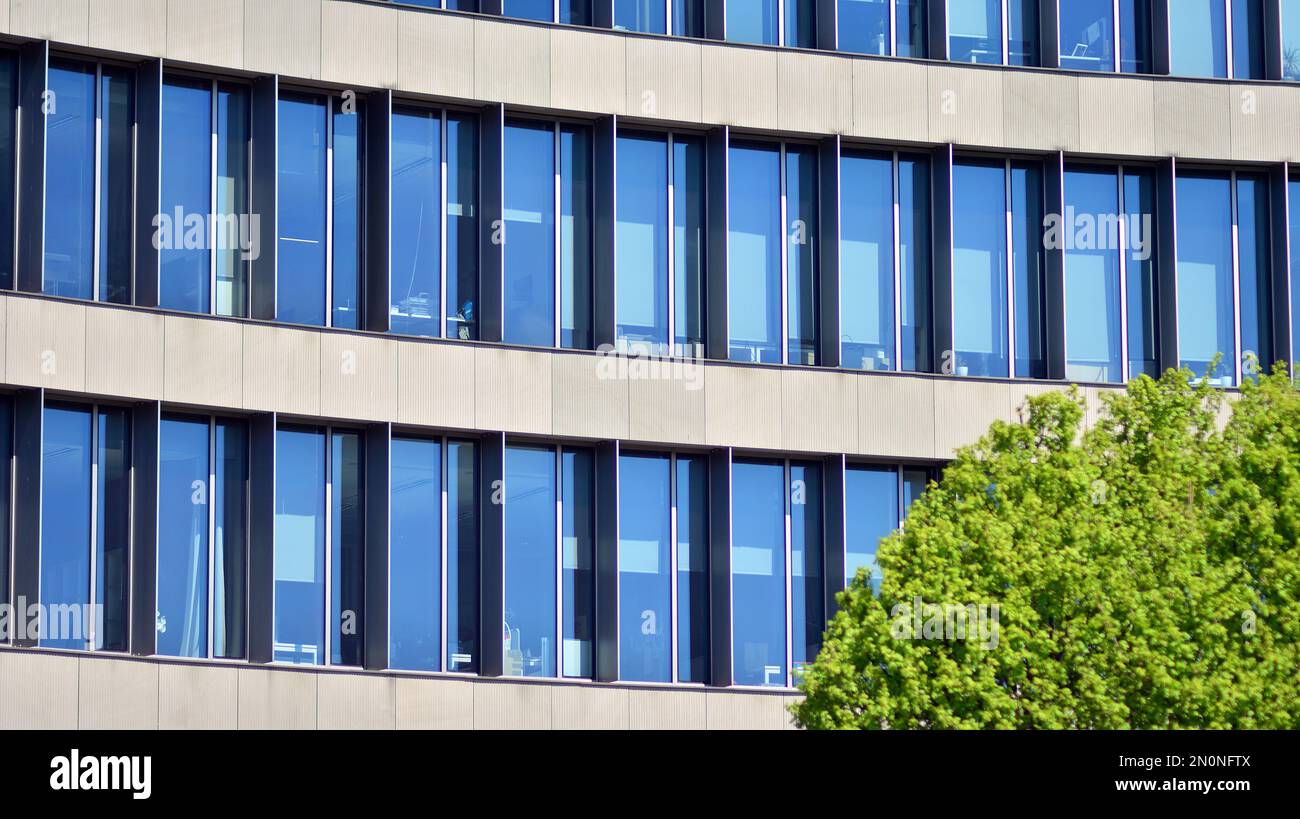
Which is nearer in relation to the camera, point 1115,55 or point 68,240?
point 68,240

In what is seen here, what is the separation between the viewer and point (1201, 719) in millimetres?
23422

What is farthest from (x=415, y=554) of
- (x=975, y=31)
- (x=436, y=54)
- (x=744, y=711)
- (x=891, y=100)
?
(x=975, y=31)

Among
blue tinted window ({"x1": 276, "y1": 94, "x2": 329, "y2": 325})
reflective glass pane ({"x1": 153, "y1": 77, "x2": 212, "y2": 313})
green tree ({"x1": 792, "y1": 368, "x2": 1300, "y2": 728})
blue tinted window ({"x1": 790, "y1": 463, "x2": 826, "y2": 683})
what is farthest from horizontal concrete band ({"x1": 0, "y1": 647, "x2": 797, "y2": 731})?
green tree ({"x1": 792, "y1": 368, "x2": 1300, "y2": 728})

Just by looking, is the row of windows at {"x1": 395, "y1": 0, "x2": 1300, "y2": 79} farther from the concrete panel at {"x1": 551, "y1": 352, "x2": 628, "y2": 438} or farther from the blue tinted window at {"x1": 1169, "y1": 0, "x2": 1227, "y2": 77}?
the concrete panel at {"x1": 551, "y1": 352, "x2": 628, "y2": 438}

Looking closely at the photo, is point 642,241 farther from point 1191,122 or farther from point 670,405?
point 1191,122

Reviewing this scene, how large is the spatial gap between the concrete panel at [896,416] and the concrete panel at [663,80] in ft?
18.3

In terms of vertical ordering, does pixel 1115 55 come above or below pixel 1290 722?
above

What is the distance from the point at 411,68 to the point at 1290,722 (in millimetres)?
17248

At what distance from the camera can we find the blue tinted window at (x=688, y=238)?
112ft

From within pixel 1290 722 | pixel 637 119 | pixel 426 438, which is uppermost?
pixel 637 119

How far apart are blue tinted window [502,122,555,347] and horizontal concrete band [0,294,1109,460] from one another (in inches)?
34.0

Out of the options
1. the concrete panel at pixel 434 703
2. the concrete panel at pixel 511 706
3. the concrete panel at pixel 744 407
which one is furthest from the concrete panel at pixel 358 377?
the concrete panel at pixel 744 407
